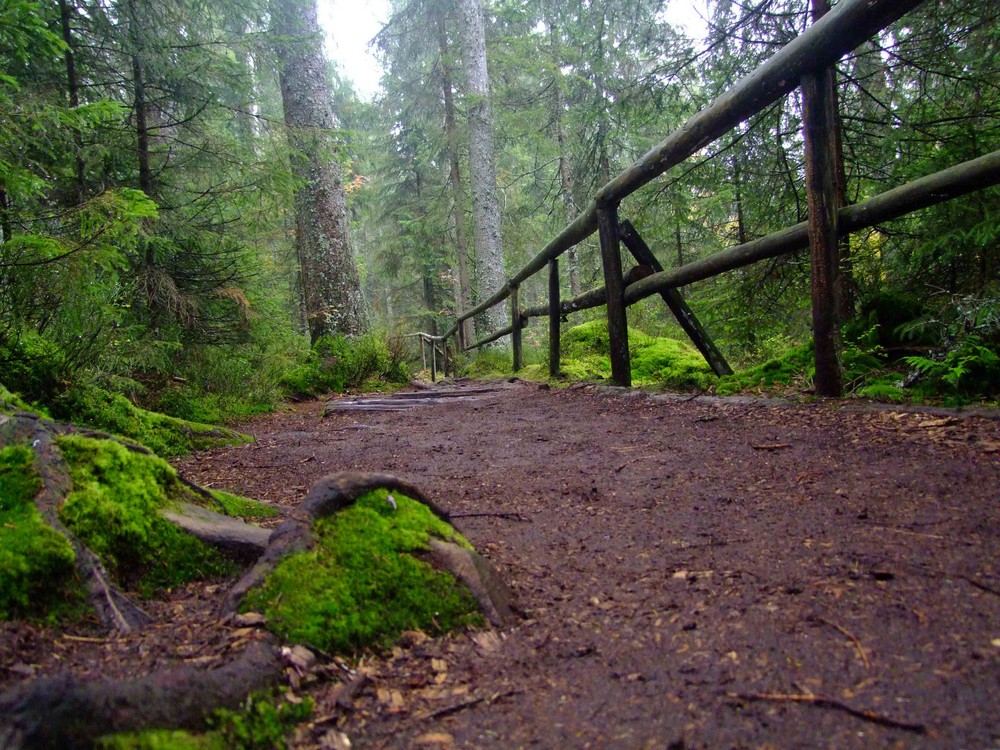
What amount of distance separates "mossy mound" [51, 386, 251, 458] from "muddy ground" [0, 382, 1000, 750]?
2153 millimetres

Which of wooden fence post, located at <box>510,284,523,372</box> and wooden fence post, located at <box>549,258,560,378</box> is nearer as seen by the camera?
wooden fence post, located at <box>549,258,560,378</box>

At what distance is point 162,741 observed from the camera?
2.71 feet

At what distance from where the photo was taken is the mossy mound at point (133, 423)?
3312 mm

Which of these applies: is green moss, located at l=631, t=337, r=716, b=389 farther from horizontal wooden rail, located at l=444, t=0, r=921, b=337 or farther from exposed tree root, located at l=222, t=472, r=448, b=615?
exposed tree root, located at l=222, t=472, r=448, b=615

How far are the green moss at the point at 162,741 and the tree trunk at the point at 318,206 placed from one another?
9.57 m

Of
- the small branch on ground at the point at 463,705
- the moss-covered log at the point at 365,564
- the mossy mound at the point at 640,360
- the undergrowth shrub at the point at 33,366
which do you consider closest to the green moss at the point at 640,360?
the mossy mound at the point at 640,360

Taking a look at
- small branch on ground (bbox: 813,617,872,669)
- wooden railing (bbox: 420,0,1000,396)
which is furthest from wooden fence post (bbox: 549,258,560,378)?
small branch on ground (bbox: 813,617,872,669)

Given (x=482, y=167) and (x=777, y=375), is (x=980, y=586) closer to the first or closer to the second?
(x=777, y=375)

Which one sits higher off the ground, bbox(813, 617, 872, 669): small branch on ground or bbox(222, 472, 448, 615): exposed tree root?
bbox(222, 472, 448, 615): exposed tree root

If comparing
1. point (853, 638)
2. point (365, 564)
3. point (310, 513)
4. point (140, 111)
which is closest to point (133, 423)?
point (310, 513)

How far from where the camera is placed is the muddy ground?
0.97m

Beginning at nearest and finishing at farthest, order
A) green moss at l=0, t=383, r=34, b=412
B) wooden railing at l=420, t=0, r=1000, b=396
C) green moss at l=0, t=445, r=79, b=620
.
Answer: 1. green moss at l=0, t=445, r=79, b=620
2. green moss at l=0, t=383, r=34, b=412
3. wooden railing at l=420, t=0, r=1000, b=396

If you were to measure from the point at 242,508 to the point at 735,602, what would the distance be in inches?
70.5

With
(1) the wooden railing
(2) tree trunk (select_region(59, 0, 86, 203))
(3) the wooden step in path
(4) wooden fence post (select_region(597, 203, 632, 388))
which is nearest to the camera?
(1) the wooden railing
